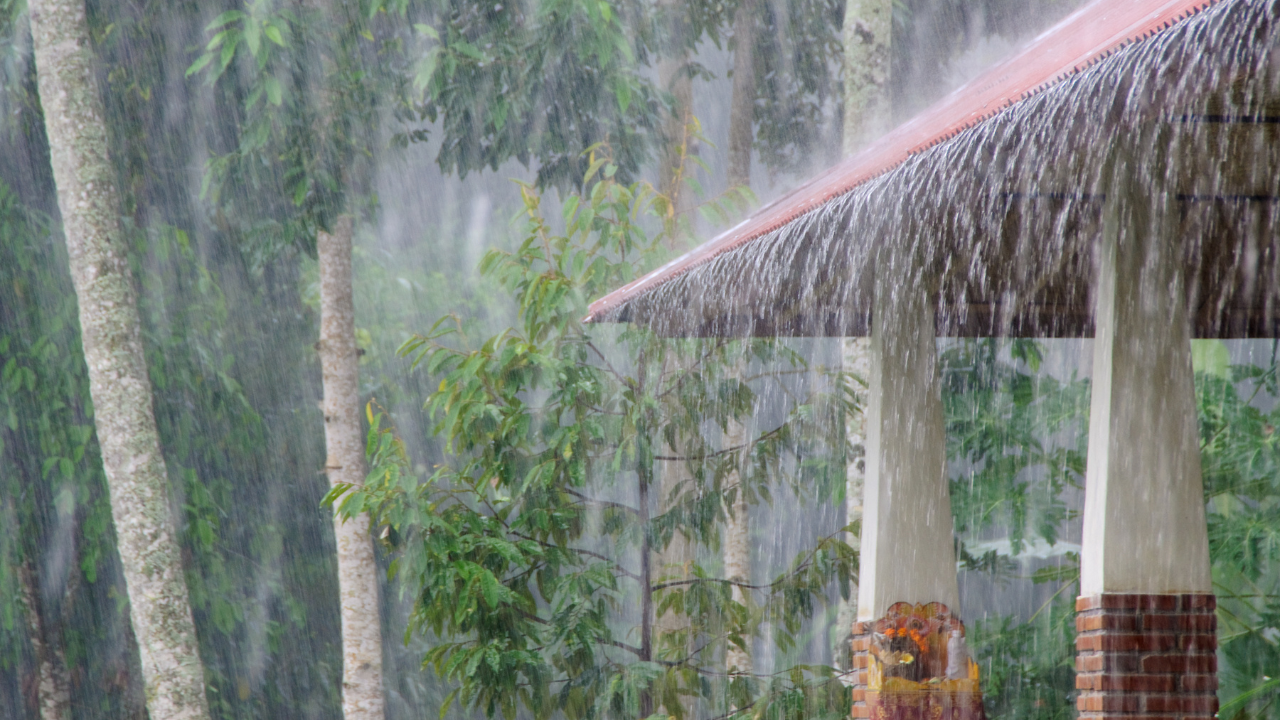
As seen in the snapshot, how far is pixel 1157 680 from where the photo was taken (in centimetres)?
379

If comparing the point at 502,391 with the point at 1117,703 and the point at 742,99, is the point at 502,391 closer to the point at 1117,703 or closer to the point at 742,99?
the point at 1117,703

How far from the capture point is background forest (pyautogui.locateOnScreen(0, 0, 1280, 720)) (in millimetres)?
7391

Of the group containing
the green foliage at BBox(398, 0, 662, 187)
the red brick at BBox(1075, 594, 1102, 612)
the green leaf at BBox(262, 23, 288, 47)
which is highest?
the green foliage at BBox(398, 0, 662, 187)

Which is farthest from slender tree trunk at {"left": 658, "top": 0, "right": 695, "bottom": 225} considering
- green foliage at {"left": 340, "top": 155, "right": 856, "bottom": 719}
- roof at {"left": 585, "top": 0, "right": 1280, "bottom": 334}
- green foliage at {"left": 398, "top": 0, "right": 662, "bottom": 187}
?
roof at {"left": 585, "top": 0, "right": 1280, "bottom": 334}

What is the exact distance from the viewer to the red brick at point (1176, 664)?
3777mm

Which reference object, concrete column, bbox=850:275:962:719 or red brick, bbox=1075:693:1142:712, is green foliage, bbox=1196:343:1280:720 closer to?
concrete column, bbox=850:275:962:719

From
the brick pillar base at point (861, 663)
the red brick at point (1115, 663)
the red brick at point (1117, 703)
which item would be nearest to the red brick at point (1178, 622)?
the red brick at point (1115, 663)

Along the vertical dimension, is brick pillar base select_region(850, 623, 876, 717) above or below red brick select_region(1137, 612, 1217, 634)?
below

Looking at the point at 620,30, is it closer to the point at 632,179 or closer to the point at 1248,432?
the point at 632,179

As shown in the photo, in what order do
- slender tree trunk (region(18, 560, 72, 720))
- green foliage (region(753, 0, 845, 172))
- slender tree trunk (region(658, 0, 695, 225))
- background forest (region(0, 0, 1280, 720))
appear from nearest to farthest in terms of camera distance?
background forest (region(0, 0, 1280, 720))
slender tree trunk (region(658, 0, 695, 225))
slender tree trunk (region(18, 560, 72, 720))
green foliage (region(753, 0, 845, 172))

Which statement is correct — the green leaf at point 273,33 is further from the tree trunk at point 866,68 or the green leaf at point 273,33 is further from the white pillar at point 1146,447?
the white pillar at point 1146,447

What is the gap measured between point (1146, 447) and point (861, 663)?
1.93 m

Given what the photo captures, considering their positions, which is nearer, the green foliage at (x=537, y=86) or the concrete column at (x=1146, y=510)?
the concrete column at (x=1146, y=510)

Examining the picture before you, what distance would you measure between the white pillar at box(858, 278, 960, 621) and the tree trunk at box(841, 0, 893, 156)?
437 cm
